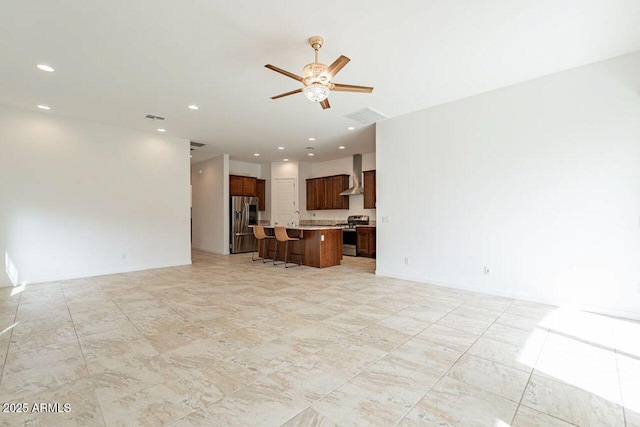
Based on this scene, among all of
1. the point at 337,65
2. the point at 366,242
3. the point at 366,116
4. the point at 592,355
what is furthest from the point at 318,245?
the point at 592,355

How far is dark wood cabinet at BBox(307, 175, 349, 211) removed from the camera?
8.93 meters

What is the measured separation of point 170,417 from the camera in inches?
65.9

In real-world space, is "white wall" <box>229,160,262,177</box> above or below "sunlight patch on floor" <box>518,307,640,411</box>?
above

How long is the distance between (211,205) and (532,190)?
27.0 feet

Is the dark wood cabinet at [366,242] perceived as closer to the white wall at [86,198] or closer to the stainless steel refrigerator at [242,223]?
the stainless steel refrigerator at [242,223]

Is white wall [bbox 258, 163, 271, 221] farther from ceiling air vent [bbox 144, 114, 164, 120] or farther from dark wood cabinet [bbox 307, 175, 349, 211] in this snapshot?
ceiling air vent [bbox 144, 114, 164, 120]

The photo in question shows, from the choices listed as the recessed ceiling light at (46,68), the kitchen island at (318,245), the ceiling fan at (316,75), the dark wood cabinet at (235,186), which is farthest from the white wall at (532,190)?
the dark wood cabinet at (235,186)

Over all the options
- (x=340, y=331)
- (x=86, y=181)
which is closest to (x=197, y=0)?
(x=340, y=331)

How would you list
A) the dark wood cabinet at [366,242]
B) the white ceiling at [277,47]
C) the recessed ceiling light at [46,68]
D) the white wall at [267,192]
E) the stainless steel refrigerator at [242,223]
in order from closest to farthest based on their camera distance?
the white ceiling at [277,47], the recessed ceiling light at [46,68], the dark wood cabinet at [366,242], the stainless steel refrigerator at [242,223], the white wall at [267,192]

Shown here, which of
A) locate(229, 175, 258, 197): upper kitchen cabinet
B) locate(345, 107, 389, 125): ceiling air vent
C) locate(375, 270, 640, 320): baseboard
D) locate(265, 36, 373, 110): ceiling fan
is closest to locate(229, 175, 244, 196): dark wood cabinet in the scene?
locate(229, 175, 258, 197): upper kitchen cabinet

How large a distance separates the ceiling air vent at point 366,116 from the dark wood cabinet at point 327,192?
341cm

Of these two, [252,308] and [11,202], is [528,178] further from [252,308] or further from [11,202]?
[11,202]

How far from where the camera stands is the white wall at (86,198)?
490cm

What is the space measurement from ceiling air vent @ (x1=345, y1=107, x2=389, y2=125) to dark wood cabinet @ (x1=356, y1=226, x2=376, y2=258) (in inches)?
129
